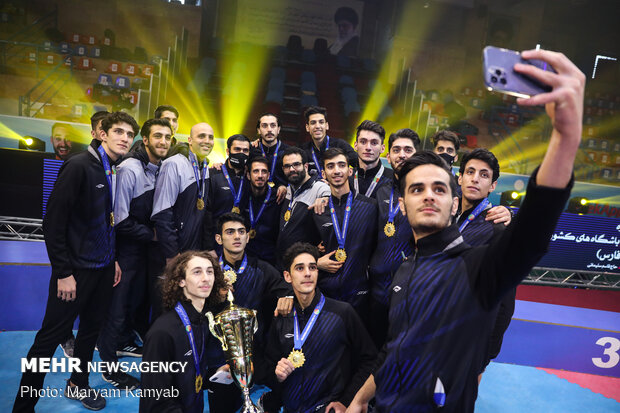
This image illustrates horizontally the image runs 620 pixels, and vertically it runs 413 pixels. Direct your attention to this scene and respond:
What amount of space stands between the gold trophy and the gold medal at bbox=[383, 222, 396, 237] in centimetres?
118

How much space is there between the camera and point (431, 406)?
123cm

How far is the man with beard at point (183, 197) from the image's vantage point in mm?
3621

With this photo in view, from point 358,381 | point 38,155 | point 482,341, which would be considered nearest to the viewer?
point 482,341

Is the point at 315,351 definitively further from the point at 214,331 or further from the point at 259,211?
the point at 259,211

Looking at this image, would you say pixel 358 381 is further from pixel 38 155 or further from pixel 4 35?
pixel 4 35

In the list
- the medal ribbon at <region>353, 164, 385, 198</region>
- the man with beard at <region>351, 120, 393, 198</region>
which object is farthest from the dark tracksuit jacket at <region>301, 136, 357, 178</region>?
→ the medal ribbon at <region>353, 164, 385, 198</region>

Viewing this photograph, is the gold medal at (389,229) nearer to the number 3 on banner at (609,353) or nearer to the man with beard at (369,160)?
the man with beard at (369,160)

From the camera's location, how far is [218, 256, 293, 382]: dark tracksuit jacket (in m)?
3.35

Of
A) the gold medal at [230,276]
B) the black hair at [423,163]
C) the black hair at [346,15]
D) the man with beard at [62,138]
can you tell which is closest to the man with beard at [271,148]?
the gold medal at [230,276]

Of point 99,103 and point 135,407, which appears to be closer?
point 135,407

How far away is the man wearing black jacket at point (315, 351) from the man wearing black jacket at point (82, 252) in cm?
140

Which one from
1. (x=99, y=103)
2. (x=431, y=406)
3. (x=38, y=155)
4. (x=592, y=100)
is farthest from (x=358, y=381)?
(x=592, y=100)

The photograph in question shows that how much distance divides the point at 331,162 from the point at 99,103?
31.1 feet

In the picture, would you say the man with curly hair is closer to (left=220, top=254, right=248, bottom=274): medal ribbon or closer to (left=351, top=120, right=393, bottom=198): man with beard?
(left=220, top=254, right=248, bottom=274): medal ribbon
